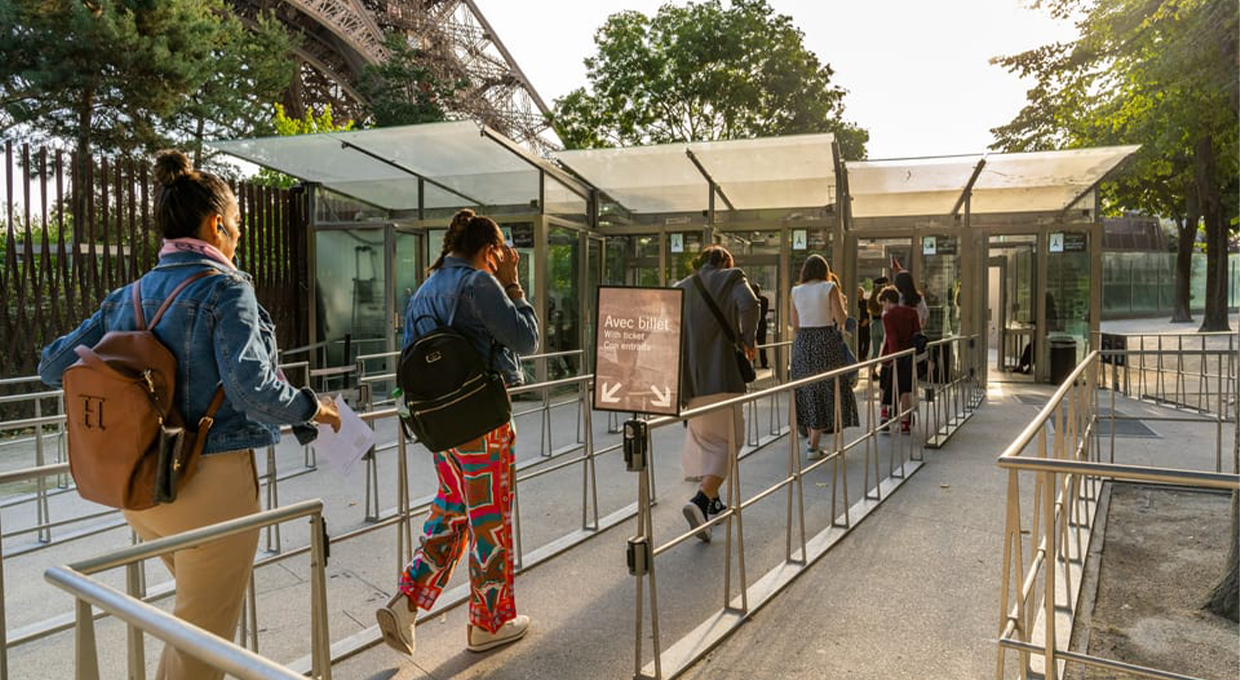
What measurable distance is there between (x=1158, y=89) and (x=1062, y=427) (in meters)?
11.9

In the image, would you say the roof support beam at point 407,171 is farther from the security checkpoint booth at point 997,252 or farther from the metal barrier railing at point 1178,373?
the metal barrier railing at point 1178,373

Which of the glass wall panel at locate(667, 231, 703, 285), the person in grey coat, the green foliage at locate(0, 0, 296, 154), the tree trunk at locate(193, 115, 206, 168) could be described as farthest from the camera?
the tree trunk at locate(193, 115, 206, 168)

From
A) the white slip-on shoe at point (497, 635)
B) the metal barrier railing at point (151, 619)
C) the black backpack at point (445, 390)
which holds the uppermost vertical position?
the black backpack at point (445, 390)

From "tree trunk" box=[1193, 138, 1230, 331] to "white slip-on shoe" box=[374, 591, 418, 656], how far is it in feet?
60.1

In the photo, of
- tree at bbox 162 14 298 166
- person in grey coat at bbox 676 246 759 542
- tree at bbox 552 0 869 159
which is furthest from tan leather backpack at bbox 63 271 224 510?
tree at bbox 552 0 869 159

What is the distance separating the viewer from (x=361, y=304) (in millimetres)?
13156

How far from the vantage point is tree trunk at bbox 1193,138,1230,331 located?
17406 mm

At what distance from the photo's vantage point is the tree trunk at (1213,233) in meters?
17.4

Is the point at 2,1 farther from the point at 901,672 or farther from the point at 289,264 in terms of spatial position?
the point at 901,672

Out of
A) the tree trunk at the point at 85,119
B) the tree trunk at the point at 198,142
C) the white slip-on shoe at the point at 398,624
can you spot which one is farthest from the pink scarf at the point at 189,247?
the tree trunk at the point at 198,142

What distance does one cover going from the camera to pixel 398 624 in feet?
10.5

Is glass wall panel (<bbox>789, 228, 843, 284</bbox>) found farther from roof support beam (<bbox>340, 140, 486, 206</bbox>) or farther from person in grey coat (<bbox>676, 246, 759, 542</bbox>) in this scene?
person in grey coat (<bbox>676, 246, 759, 542</bbox>)

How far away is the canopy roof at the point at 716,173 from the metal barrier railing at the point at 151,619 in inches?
356

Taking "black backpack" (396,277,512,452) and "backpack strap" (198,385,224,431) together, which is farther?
"black backpack" (396,277,512,452)
